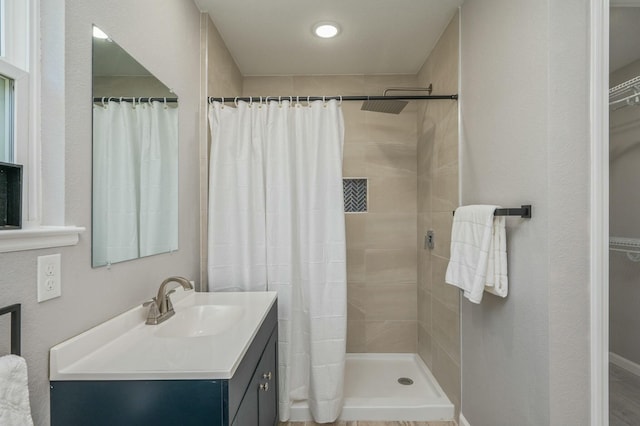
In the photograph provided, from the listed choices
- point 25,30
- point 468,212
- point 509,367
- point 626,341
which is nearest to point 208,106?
point 25,30

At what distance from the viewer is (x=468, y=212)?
65.8 inches

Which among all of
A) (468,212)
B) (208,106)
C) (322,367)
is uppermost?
(208,106)

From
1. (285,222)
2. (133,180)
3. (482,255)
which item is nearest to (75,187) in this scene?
(133,180)

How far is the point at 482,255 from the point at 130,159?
1.49 meters

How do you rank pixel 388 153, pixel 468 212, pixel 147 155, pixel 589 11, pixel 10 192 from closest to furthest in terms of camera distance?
pixel 10 192, pixel 589 11, pixel 147 155, pixel 468 212, pixel 388 153

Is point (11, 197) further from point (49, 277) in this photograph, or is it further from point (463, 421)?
point (463, 421)

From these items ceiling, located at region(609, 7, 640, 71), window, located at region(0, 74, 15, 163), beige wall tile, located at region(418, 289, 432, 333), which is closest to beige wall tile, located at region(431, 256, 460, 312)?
beige wall tile, located at region(418, 289, 432, 333)

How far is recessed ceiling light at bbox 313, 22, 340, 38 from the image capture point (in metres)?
2.24

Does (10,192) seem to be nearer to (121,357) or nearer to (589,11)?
(121,357)

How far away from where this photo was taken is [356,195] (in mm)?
3014

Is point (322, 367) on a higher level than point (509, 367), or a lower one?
lower

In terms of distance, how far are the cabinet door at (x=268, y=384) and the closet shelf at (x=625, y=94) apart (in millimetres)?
1590

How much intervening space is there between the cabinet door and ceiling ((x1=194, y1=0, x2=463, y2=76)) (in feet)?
6.14

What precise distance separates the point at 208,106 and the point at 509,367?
6.77 feet
